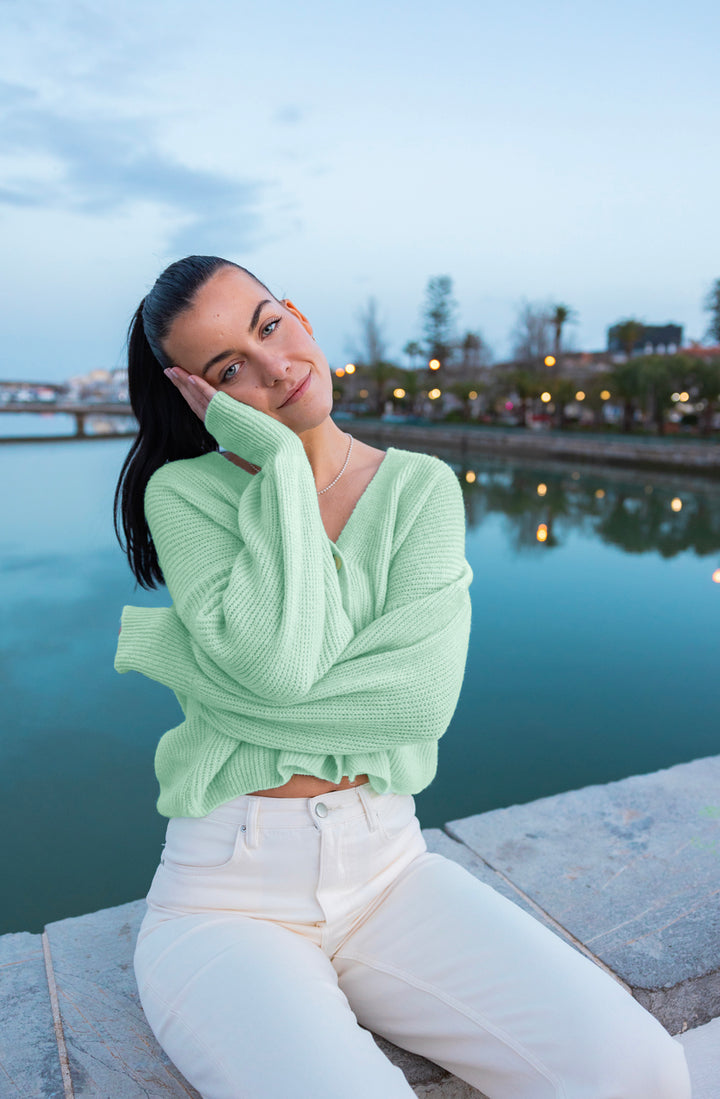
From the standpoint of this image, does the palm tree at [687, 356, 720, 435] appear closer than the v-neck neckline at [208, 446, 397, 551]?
No

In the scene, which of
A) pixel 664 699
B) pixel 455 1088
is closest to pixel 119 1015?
pixel 455 1088

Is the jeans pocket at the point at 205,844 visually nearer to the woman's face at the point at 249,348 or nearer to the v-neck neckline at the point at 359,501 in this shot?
the v-neck neckline at the point at 359,501

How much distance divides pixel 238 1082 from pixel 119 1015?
487 millimetres

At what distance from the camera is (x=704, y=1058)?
4.18 ft

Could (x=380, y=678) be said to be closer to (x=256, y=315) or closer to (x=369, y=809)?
(x=369, y=809)

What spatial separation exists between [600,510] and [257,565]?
36.5ft

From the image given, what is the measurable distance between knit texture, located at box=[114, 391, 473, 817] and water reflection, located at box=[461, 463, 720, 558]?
745 cm

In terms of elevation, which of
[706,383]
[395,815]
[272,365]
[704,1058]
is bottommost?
[704,1058]

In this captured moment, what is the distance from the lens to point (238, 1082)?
0.82 meters

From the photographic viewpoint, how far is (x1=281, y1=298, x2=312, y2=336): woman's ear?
51.6 inches

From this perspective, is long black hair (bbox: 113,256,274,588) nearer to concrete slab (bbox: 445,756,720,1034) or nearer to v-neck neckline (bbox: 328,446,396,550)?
v-neck neckline (bbox: 328,446,396,550)

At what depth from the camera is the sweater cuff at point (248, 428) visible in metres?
1.14

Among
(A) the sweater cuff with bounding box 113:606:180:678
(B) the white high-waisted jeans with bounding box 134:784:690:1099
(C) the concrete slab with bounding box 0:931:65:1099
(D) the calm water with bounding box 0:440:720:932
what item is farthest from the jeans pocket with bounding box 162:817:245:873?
(D) the calm water with bounding box 0:440:720:932

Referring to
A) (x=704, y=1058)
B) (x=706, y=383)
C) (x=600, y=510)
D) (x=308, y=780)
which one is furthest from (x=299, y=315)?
(x=706, y=383)
